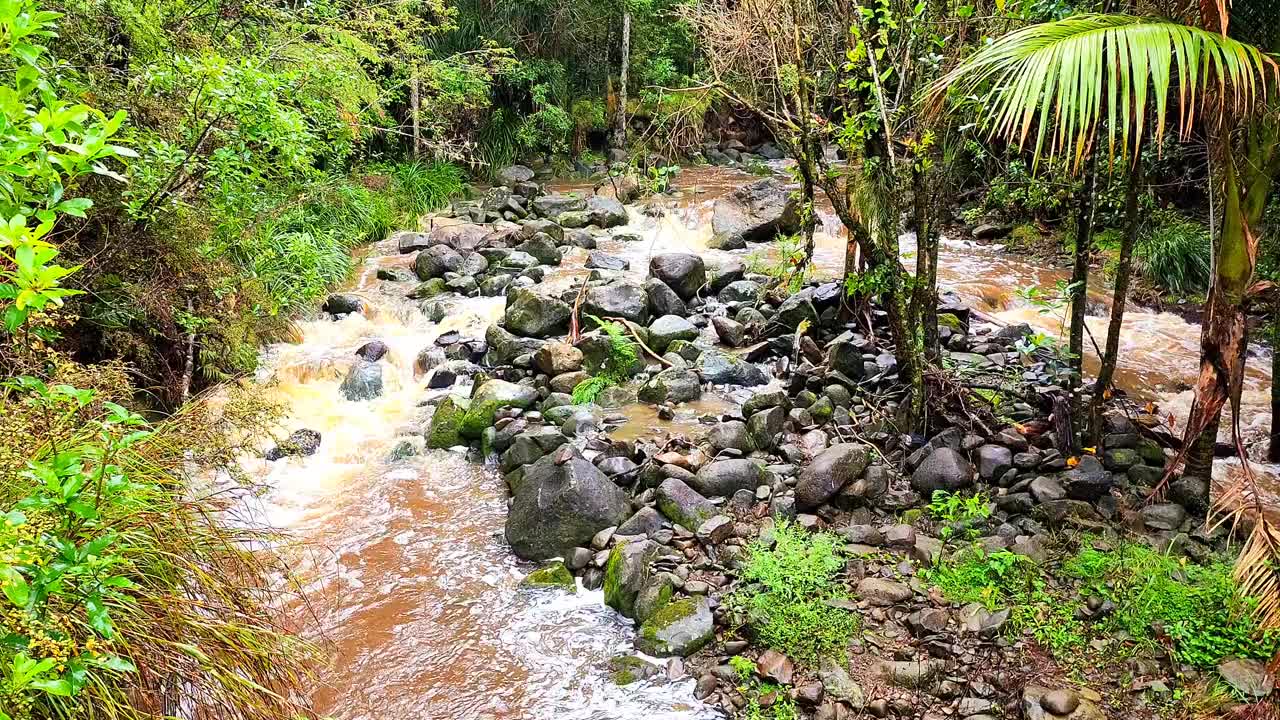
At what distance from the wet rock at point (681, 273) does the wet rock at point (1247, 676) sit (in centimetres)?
711

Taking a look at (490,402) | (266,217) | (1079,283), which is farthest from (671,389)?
(266,217)

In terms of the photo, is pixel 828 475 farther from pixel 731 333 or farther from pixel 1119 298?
pixel 731 333

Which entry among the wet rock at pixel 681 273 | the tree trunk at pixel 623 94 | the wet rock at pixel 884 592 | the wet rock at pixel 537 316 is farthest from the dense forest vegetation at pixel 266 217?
the tree trunk at pixel 623 94

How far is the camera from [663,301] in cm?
948

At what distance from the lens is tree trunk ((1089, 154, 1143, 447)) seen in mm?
4695

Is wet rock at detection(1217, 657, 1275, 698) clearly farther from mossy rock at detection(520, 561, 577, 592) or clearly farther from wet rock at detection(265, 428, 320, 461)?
wet rock at detection(265, 428, 320, 461)

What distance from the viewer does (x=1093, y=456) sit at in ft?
16.8

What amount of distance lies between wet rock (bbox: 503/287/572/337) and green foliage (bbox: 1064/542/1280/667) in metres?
5.97

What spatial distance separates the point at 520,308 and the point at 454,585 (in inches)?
170

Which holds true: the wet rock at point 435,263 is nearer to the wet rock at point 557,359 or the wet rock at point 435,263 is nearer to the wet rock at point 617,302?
the wet rock at point 617,302

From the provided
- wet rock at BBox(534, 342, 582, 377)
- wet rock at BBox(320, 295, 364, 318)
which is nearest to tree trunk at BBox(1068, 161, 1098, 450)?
wet rock at BBox(534, 342, 582, 377)

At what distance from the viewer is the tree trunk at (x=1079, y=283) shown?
5.04 metres

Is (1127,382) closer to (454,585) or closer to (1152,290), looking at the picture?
(1152,290)

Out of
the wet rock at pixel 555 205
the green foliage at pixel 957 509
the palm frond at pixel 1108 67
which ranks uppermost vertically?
the palm frond at pixel 1108 67
